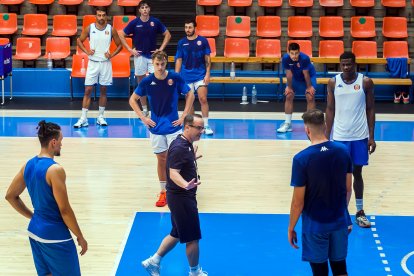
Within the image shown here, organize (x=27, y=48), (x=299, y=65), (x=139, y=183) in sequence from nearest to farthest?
(x=139, y=183)
(x=299, y=65)
(x=27, y=48)

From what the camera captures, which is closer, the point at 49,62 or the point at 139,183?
the point at 139,183

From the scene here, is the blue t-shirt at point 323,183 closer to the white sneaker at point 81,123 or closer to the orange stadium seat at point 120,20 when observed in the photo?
the white sneaker at point 81,123

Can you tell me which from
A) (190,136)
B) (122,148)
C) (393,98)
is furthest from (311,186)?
(393,98)

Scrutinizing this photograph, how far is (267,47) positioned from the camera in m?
18.4

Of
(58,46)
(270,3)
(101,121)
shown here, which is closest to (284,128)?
(101,121)

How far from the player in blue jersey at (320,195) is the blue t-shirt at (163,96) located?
327cm

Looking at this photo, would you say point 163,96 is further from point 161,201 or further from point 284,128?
point 284,128

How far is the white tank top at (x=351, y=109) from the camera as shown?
8133mm

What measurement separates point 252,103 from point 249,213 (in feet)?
28.5

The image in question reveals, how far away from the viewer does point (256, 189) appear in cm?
1011

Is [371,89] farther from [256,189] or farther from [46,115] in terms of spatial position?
[46,115]

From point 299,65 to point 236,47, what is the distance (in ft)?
18.2

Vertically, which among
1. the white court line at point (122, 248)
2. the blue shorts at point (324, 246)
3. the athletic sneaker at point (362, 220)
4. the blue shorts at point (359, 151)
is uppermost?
the blue shorts at point (359, 151)

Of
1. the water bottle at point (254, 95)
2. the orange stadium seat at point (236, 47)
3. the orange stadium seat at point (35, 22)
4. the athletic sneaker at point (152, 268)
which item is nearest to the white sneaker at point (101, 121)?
the water bottle at point (254, 95)
